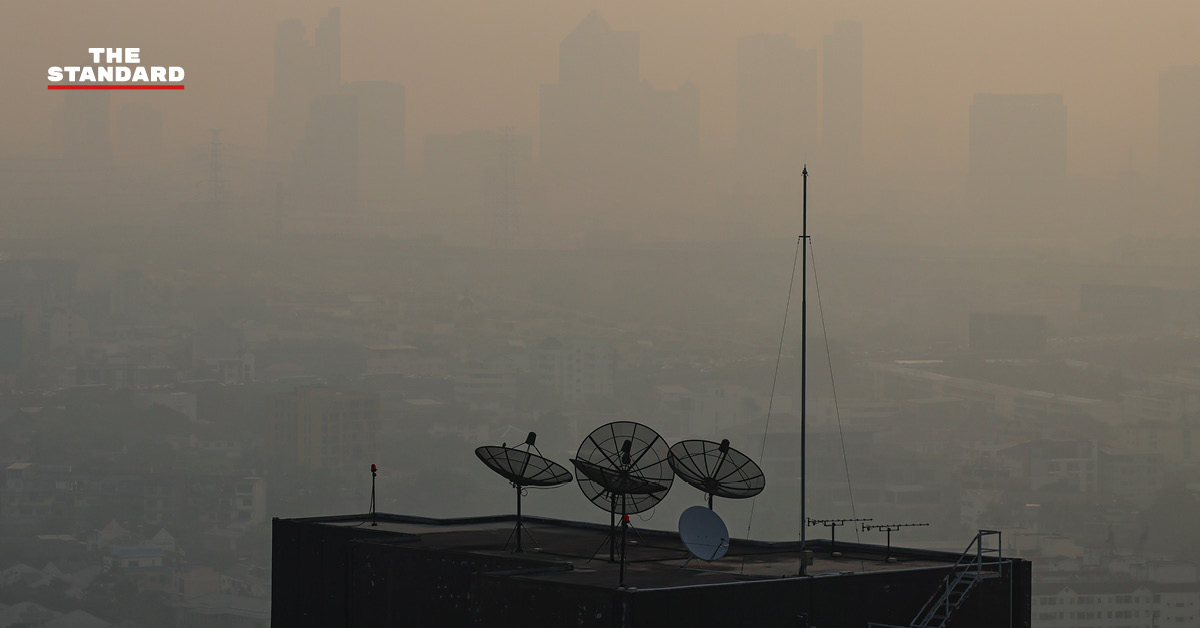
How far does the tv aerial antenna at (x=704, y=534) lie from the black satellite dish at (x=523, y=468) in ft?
23.5

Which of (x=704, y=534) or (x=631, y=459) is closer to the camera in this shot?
(x=704, y=534)

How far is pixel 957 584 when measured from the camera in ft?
141

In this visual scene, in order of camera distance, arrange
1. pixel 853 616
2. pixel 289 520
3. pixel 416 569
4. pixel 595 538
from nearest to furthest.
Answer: pixel 853 616 → pixel 416 569 → pixel 595 538 → pixel 289 520

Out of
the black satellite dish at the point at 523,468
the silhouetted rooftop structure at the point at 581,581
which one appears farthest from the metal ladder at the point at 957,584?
the black satellite dish at the point at 523,468

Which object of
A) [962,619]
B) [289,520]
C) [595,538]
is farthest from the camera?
[289,520]

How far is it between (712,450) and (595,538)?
23.3 ft

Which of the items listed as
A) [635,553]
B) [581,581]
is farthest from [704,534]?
[635,553]

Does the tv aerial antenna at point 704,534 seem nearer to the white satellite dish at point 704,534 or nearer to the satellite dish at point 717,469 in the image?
the white satellite dish at point 704,534

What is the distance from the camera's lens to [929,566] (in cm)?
4466

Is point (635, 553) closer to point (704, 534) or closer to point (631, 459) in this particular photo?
point (631, 459)

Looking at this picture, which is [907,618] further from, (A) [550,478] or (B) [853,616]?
(A) [550,478]

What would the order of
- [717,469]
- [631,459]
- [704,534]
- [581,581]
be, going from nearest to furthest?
[581,581], [704,534], [631,459], [717,469]

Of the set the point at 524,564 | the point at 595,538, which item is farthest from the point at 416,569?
the point at 595,538

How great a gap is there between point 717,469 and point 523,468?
6343 millimetres
